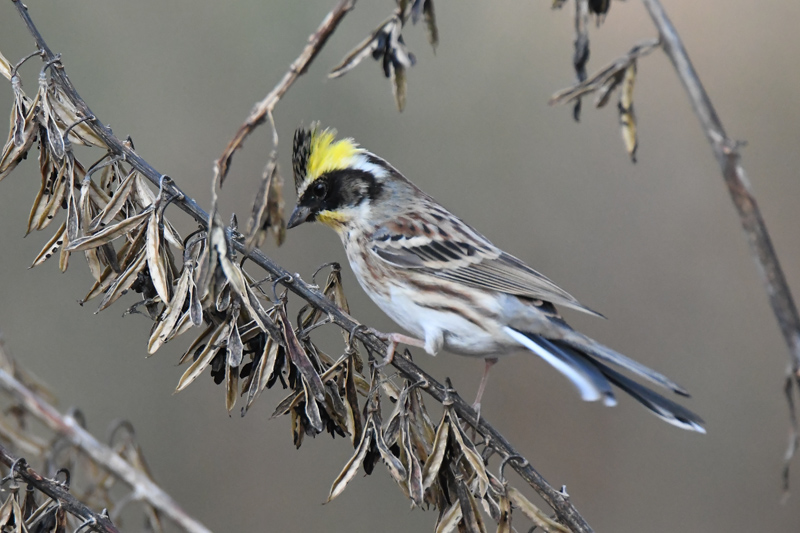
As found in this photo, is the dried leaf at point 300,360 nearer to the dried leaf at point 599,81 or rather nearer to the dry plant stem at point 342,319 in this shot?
the dry plant stem at point 342,319

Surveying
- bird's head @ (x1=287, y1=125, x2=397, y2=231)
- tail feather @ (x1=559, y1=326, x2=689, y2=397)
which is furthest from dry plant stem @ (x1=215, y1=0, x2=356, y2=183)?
bird's head @ (x1=287, y1=125, x2=397, y2=231)

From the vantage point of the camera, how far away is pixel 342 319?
2.23 metres

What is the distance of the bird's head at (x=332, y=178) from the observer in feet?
10.8

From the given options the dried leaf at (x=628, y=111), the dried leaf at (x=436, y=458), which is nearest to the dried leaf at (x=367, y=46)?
the dried leaf at (x=628, y=111)

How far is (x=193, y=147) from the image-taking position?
5.12m

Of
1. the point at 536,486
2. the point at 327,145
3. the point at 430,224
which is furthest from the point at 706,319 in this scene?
the point at 536,486

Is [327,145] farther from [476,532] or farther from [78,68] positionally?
Answer: [78,68]

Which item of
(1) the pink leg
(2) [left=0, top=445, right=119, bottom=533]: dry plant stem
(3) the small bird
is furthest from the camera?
(3) the small bird

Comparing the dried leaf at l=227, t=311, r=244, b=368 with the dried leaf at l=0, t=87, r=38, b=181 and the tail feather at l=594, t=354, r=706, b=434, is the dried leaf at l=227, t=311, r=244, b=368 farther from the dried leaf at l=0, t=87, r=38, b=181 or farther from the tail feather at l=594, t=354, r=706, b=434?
the tail feather at l=594, t=354, r=706, b=434

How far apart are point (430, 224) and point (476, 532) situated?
180 cm

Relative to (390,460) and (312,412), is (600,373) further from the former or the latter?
(312,412)

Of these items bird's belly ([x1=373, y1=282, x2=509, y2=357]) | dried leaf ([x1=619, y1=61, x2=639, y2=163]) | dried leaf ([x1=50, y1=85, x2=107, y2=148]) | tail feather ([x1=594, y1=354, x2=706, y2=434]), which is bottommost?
dried leaf ([x1=50, y1=85, x2=107, y2=148])

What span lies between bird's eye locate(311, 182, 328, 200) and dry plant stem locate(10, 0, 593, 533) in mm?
1139

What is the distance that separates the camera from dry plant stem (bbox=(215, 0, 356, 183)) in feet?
4.58
